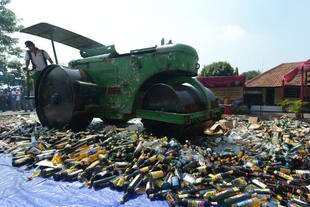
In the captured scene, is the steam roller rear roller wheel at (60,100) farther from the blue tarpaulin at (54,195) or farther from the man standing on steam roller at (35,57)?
the blue tarpaulin at (54,195)

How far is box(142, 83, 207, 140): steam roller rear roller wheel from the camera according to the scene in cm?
→ 492

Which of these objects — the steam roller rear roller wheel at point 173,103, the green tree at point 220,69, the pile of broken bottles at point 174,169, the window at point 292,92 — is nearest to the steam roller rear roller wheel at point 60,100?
the pile of broken bottles at point 174,169

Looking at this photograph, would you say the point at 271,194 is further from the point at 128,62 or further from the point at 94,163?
the point at 128,62

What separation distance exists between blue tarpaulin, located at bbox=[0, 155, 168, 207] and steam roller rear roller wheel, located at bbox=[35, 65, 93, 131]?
2.76 m

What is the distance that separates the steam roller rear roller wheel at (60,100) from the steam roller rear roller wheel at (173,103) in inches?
69.2

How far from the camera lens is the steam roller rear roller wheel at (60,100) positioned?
616cm

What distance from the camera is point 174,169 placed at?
3.41 meters

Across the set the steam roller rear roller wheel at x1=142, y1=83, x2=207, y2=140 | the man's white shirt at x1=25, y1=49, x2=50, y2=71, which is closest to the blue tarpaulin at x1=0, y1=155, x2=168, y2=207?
the steam roller rear roller wheel at x1=142, y1=83, x2=207, y2=140

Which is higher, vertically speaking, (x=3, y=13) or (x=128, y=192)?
(x=3, y=13)

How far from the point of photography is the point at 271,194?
2.83 meters

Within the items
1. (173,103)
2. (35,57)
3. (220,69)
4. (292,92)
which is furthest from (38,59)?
(220,69)

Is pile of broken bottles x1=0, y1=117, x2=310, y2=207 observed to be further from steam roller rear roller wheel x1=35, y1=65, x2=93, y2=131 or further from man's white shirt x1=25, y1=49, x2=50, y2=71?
man's white shirt x1=25, y1=49, x2=50, y2=71

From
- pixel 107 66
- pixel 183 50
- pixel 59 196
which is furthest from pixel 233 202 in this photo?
pixel 107 66

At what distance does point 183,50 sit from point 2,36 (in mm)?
26148
